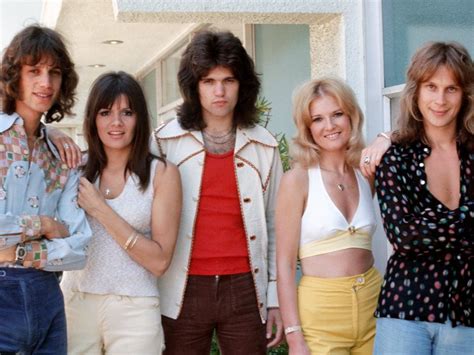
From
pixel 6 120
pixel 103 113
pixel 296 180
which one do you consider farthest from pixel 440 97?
pixel 6 120

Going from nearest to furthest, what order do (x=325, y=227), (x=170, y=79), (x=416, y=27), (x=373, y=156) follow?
1. (x=373, y=156)
2. (x=325, y=227)
3. (x=416, y=27)
4. (x=170, y=79)

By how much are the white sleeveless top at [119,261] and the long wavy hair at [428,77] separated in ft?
3.64

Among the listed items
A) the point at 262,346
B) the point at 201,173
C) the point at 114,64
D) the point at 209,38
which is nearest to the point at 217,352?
the point at 262,346

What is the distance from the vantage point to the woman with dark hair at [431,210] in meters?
2.78

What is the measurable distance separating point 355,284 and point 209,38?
1.31 metres

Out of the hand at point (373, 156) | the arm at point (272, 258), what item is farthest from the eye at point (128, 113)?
the hand at point (373, 156)

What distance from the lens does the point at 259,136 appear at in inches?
145

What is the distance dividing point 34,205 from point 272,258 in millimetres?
1201

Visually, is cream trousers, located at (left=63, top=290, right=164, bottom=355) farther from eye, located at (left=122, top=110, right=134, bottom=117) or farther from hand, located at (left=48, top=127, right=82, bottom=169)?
eye, located at (left=122, top=110, right=134, bottom=117)

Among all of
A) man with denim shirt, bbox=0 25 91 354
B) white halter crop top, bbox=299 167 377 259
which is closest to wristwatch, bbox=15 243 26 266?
man with denim shirt, bbox=0 25 91 354

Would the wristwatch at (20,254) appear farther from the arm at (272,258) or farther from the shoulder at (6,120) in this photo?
the arm at (272,258)

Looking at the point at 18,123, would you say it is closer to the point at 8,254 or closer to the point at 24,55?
the point at 24,55

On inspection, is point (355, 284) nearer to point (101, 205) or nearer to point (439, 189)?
point (439, 189)

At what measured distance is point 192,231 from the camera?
350 centimetres
